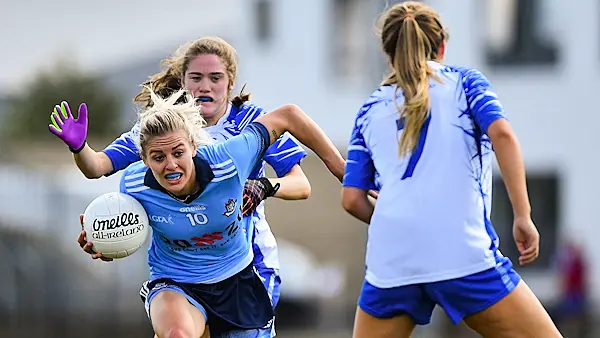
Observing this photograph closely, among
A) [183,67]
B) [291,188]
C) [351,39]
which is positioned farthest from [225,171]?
[351,39]

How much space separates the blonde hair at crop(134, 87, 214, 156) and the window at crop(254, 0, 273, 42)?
2121cm

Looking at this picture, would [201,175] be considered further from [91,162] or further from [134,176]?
[91,162]

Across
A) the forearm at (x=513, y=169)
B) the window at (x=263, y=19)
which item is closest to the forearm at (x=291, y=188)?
the forearm at (x=513, y=169)

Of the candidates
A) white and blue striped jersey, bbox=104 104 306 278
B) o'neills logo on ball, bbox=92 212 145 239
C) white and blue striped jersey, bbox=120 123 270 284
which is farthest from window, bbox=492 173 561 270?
o'neills logo on ball, bbox=92 212 145 239

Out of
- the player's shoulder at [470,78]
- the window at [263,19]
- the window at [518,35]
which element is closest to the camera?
the player's shoulder at [470,78]

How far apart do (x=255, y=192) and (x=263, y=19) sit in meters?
21.3

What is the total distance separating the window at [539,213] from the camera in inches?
952

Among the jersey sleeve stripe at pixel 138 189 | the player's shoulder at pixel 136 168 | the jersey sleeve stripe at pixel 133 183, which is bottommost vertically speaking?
the jersey sleeve stripe at pixel 138 189

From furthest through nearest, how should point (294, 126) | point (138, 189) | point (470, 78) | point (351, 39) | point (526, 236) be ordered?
point (351, 39), point (294, 126), point (138, 189), point (470, 78), point (526, 236)

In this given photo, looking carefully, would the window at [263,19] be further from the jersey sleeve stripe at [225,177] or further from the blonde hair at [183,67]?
the jersey sleeve stripe at [225,177]

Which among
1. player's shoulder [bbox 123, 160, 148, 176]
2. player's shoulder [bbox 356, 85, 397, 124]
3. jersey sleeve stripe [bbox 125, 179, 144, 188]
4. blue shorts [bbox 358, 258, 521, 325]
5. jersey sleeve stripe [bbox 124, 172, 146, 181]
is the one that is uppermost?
player's shoulder [bbox 356, 85, 397, 124]

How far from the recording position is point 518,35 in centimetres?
2497

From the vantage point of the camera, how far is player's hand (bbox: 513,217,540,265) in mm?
4797

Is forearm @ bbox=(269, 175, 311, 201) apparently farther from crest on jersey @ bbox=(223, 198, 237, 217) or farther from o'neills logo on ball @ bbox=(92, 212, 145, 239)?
o'neills logo on ball @ bbox=(92, 212, 145, 239)
